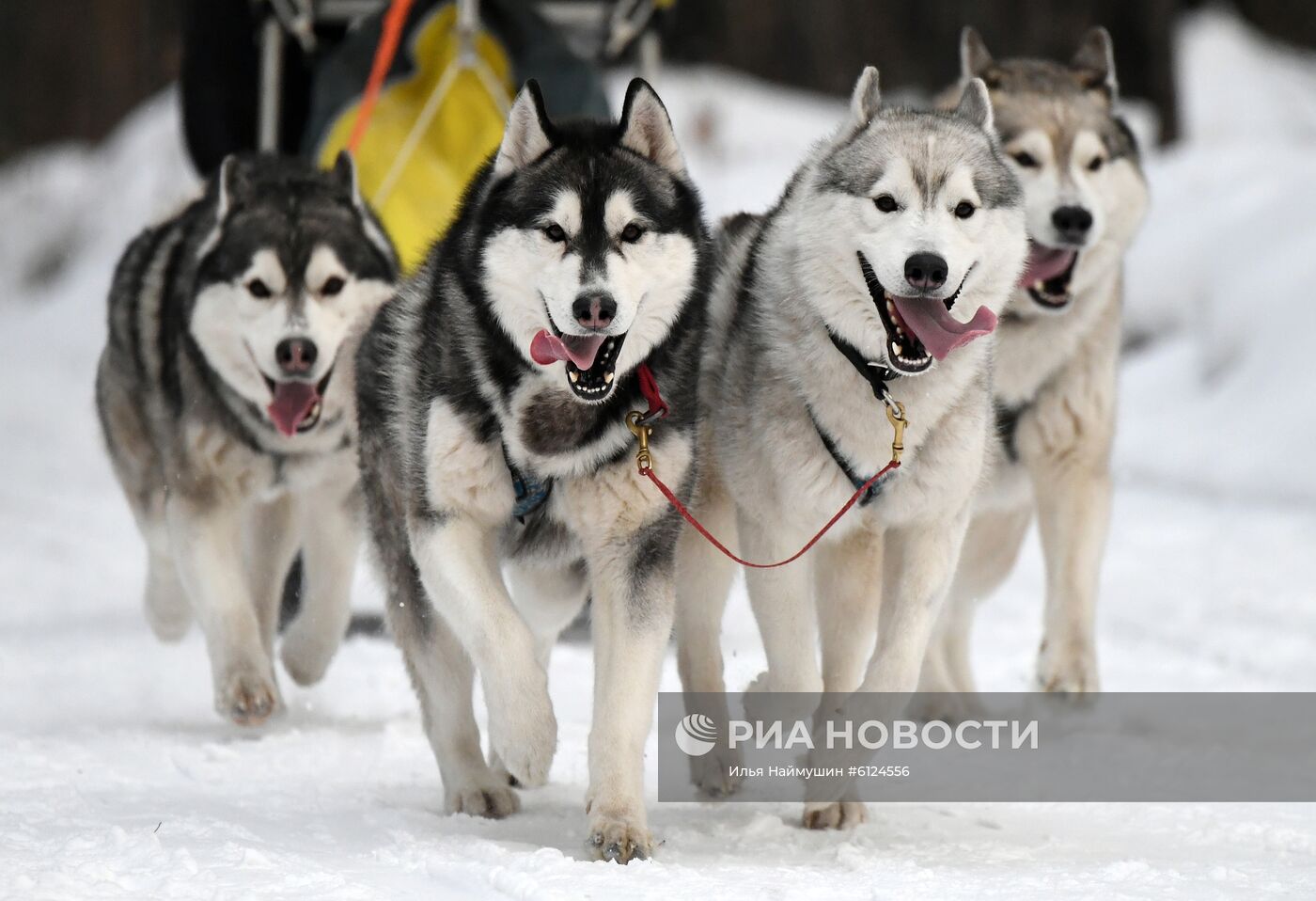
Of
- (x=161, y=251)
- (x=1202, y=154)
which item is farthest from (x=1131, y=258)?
(x=161, y=251)

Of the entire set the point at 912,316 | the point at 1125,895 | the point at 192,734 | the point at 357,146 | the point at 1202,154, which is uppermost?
the point at 1202,154

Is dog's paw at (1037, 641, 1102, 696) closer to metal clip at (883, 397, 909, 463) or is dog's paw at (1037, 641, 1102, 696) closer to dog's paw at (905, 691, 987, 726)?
dog's paw at (905, 691, 987, 726)

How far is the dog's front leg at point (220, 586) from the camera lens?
14.3ft

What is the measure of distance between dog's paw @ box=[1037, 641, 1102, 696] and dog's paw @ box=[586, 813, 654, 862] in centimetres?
176

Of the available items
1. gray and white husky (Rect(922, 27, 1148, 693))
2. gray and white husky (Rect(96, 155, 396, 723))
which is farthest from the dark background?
gray and white husky (Rect(96, 155, 396, 723))

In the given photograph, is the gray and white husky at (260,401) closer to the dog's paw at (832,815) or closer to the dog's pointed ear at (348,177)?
the dog's pointed ear at (348,177)

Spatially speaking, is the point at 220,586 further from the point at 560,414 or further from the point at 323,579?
the point at 560,414

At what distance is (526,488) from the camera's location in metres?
3.30

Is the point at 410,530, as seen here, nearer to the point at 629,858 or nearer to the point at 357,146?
the point at 629,858

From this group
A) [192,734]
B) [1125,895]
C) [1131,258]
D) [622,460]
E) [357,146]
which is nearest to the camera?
[1125,895]

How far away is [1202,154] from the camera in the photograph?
11.4m

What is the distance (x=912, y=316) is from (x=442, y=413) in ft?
3.21

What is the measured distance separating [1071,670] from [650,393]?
5.90ft

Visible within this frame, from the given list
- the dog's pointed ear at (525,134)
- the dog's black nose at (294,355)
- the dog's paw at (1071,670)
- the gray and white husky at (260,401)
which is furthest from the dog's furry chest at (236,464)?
the dog's paw at (1071,670)
